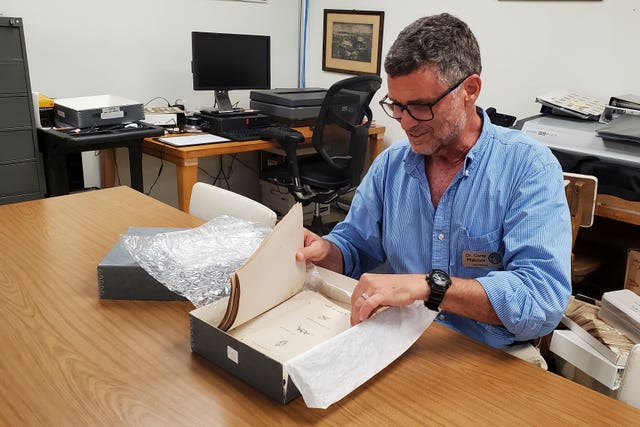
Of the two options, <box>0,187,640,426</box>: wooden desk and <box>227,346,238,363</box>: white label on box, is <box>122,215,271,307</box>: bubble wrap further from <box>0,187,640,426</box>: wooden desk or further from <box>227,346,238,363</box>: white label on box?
<box>227,346,238,363</box>: white label on box

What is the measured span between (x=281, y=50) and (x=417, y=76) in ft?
10.3

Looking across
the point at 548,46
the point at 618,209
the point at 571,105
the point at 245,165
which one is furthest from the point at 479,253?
the point at 245,165

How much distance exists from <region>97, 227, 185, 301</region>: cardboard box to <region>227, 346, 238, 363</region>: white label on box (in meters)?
0.33

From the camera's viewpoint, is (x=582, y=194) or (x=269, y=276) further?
(x=582, y=194)

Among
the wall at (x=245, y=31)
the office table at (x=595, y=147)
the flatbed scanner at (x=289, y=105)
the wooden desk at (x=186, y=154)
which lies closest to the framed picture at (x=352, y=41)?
the wall at (x=245, y=31)

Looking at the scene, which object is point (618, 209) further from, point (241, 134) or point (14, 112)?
point (14, 112)

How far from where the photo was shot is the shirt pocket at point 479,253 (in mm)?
1264

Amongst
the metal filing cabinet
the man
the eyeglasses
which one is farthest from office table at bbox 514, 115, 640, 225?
the metal filing cabinet

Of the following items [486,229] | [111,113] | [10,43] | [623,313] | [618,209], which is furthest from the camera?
[111,113]

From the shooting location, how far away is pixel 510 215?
123 cm

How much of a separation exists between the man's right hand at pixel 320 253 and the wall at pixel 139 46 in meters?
2.46

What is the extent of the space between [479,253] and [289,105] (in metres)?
2.35

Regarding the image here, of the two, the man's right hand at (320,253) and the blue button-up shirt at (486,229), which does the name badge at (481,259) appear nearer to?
the blue button-up shirt at (486,229)

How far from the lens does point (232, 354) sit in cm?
93
